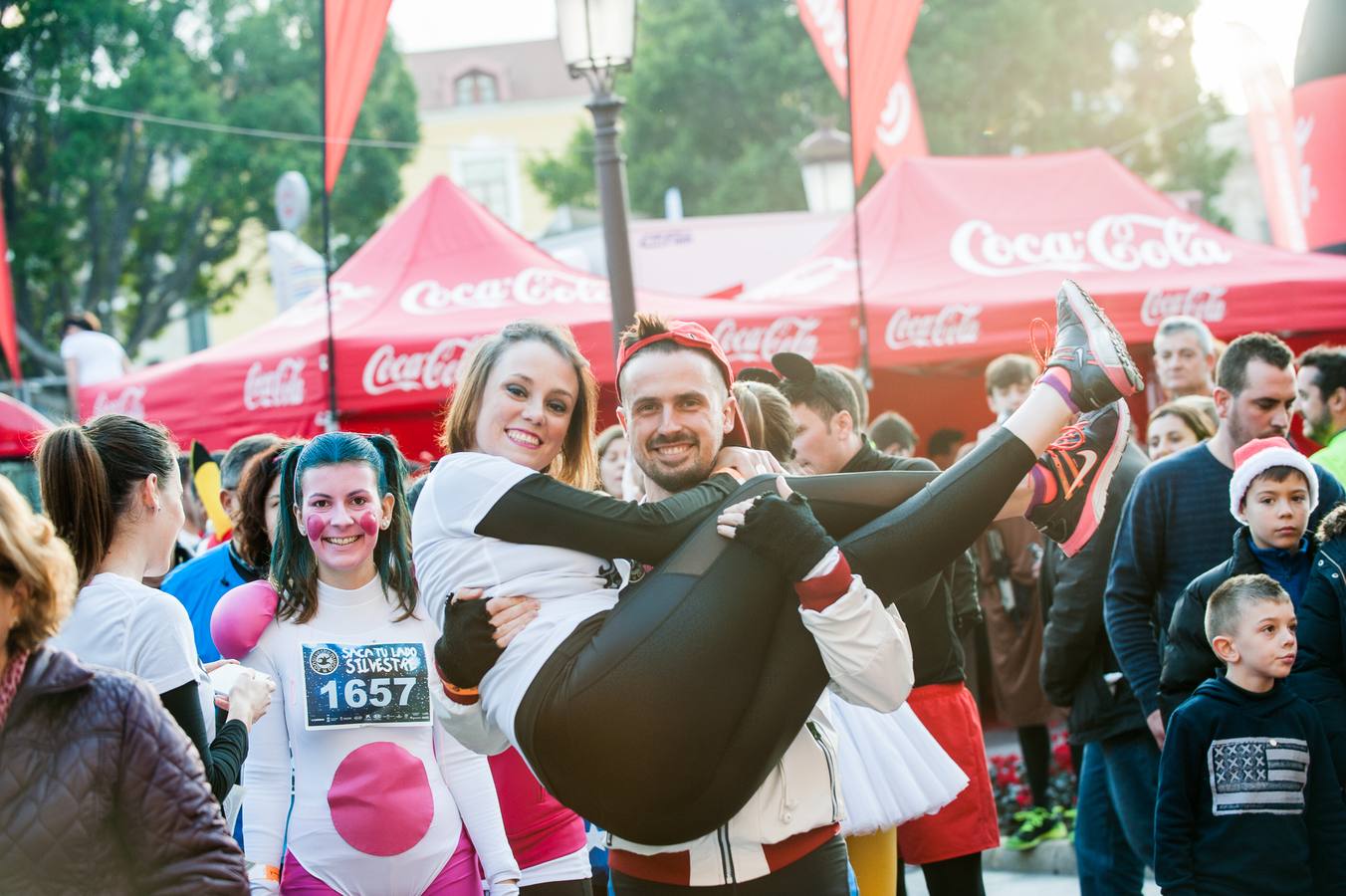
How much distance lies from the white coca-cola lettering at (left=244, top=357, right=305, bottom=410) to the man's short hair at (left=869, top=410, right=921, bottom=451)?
3.44 metres

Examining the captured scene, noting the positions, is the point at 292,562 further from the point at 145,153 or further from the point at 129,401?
the point at 145,153

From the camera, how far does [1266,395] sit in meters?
5.00

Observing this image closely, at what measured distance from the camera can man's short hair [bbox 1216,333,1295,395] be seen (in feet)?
16.6

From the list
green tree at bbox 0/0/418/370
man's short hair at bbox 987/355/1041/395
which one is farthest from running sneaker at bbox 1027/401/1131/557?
green tree at bbox 0/0/418/370

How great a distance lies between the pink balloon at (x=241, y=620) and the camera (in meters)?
3.75

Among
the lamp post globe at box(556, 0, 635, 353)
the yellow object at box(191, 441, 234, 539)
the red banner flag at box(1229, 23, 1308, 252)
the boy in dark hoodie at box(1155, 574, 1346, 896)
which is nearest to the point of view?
the boy in dark hoodie at box(1155, 574, 1346, 896)

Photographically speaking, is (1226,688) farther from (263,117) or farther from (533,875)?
(263,117)

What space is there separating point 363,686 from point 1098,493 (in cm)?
182

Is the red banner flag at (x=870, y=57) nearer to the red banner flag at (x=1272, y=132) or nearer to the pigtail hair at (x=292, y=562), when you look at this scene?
the red banner flag at (x=1272, y=132)

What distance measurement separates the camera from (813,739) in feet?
10.2

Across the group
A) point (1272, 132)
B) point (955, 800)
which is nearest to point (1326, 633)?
point (955, 800)

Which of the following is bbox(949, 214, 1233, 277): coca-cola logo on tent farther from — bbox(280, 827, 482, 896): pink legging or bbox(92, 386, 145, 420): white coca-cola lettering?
bbox(280, 827, 482, 896): pink legging

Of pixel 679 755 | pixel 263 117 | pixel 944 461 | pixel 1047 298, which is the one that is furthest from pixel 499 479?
pixel 263 117

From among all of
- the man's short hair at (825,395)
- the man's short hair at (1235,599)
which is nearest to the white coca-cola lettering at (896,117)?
the man's short hair at (825,395)
